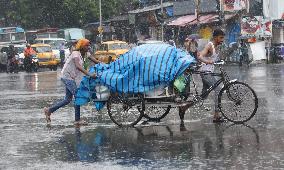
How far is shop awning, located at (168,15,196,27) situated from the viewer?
4929 cm

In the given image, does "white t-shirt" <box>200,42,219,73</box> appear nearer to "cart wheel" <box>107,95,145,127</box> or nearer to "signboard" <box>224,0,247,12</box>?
"cart wheel" <box>107,95,145,127</box>

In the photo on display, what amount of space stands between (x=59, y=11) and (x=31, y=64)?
27125mm

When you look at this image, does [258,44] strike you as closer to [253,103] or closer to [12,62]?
[12,62]

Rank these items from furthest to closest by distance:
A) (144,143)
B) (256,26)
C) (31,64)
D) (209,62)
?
(31,64), (256,26), (209,62), (144,143)

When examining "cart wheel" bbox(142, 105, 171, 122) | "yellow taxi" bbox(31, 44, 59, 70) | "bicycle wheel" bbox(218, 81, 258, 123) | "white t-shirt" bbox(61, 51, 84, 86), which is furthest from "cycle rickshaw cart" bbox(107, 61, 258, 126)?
"yellow taxi" bbox(31, 44, 59, 70)

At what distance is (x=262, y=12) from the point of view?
149ft

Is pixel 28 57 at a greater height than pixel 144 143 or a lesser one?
greater

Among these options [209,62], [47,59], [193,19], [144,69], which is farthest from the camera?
[193,19]

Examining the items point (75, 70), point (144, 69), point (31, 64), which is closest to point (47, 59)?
point (31, 64)

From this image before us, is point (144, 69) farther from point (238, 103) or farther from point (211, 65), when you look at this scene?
point (238, 103)

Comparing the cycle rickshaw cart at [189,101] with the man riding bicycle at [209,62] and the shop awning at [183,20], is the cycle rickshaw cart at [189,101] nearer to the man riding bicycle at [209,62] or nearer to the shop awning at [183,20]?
the man riding bicycle at [209,62]

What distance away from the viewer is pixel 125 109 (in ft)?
40.5

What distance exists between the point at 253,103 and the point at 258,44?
30238 mm

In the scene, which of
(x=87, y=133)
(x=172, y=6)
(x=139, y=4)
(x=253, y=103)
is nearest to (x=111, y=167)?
(x=87, y=133)
